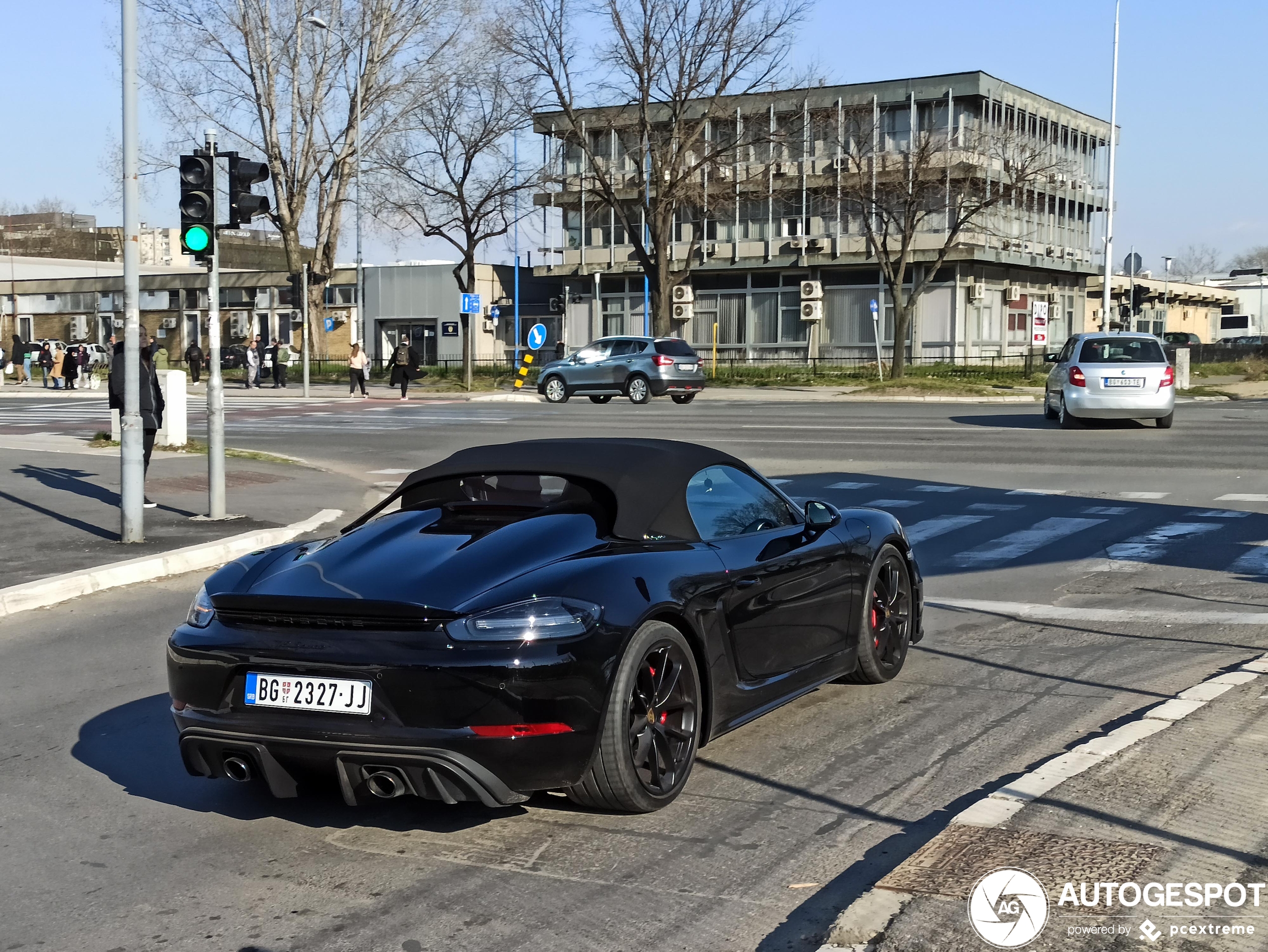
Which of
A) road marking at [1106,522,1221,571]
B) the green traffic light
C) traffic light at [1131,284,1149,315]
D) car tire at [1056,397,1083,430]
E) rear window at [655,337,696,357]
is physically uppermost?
traffic light at [1131,284,1149,315]

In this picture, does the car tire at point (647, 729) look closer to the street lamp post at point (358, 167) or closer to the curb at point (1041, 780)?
the curb at point (1041, 780)

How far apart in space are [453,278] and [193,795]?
65.0 meters

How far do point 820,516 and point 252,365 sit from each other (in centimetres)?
4651

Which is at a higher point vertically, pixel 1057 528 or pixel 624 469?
pixel 624 469

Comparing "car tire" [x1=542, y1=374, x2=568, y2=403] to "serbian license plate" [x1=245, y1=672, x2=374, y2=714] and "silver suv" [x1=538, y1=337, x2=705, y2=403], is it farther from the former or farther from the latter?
"serbian license plate" [x1=245, y1=672, x2=374, y2=714]

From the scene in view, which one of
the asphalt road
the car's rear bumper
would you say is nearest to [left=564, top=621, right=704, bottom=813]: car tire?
the asphalt road

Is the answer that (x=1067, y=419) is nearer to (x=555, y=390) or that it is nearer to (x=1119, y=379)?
(x=1119, y=379)

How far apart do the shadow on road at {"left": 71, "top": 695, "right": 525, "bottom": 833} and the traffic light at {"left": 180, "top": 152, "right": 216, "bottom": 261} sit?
7.07 meters

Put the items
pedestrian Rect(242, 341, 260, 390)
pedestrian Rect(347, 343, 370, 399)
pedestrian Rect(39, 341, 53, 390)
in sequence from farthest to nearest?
pedestrian Rect(39, 341, 53, 390) < pedestrian Rect(242, 341, 260, 390) < pedestrian Rect(347, 343, 370, 399)

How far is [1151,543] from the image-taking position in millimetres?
12500

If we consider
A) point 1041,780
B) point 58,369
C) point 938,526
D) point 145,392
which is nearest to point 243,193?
point 145,392

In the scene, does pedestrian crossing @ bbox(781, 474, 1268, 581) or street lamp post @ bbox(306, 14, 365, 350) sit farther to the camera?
street lamp post @ bbox(306, 14, 365, 350)

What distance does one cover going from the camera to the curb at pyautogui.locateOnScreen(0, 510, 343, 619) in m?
9.67

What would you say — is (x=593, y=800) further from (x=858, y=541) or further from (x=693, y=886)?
(x=858, y=541)
